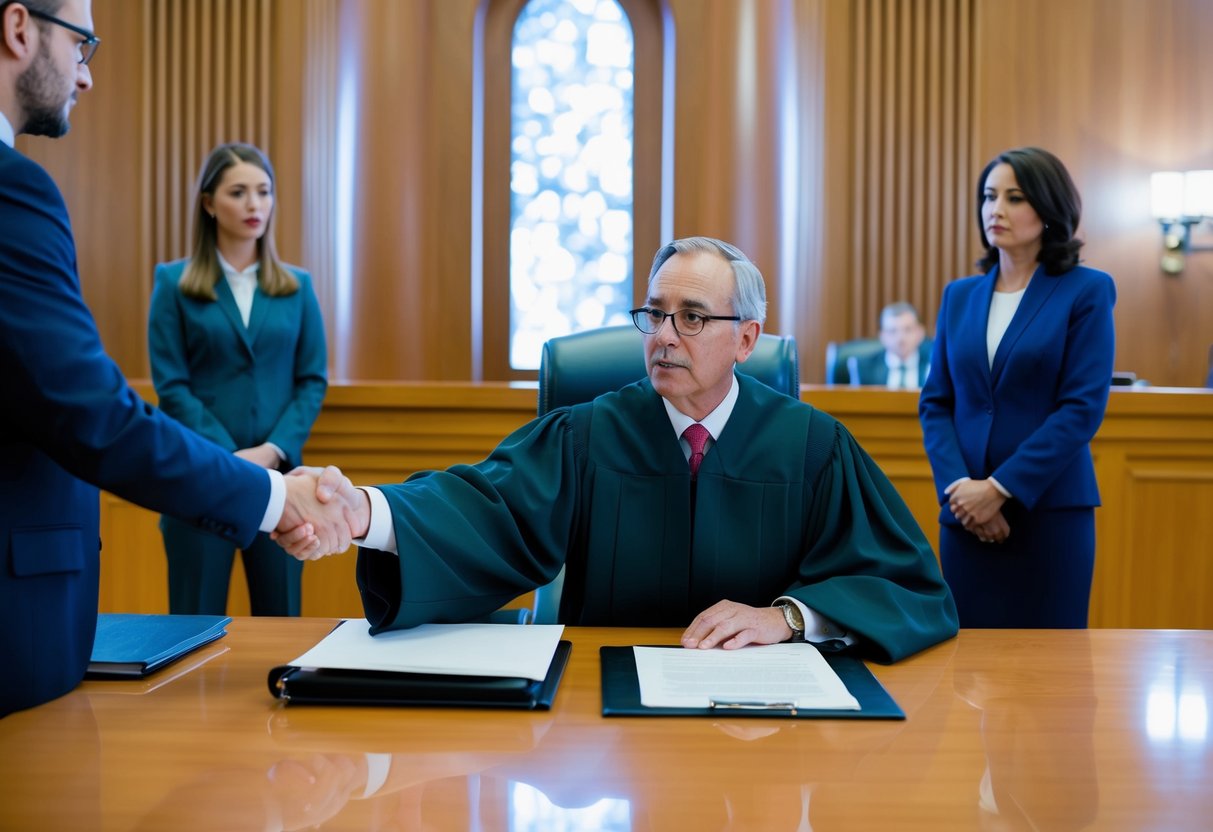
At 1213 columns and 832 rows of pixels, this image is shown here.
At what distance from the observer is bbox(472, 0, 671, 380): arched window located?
7.28 metres

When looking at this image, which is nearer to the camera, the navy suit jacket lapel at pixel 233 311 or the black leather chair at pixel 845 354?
the navy suit jacket lapel at pixel 233 311

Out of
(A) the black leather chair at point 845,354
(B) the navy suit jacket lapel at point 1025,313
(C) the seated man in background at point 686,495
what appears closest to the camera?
(C) the seated man in background at point 686,495

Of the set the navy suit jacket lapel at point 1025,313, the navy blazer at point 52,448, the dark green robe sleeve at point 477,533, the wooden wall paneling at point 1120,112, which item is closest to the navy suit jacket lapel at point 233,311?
the dark green robe sleeve at point 477,533

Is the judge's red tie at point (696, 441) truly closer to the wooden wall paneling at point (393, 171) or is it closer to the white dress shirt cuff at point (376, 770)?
the white dress shirt cuff at point (376, 770)

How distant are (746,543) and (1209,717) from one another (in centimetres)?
86

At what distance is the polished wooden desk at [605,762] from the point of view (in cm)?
111

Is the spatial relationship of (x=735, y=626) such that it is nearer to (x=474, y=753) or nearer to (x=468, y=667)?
(x=468, y=667)

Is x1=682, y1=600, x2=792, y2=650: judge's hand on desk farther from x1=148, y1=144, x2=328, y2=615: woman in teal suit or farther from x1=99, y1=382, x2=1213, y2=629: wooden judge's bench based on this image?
x1=99, y1=382, x2=1213, y2=629: wooden judge's bench

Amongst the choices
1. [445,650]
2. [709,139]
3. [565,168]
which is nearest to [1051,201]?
[445,650]

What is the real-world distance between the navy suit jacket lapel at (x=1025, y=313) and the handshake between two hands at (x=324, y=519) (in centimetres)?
188

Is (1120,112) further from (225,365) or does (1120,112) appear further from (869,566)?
(869,566)

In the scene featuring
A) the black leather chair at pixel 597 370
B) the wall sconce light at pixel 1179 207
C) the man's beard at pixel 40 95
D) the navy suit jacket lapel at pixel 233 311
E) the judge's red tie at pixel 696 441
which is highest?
the wall sconce light at pixel 1179 207

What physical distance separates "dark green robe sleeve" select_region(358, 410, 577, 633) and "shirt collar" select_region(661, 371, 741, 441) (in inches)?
8.3

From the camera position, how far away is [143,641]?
5.66ft
